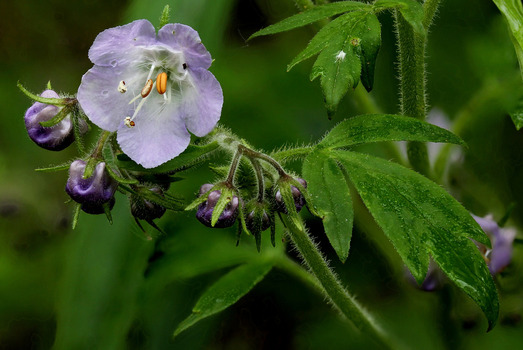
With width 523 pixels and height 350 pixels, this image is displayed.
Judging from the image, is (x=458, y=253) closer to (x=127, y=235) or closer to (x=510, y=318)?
(x=510, y=318)

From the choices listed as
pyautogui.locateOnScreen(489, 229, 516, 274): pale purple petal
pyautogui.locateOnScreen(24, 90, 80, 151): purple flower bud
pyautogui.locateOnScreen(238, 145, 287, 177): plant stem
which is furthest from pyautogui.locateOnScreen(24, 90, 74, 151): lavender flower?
pyautogui.locateOnScreen(489, 229, 516, 274): pale purple petal

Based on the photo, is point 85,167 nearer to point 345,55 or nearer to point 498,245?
point 345,55

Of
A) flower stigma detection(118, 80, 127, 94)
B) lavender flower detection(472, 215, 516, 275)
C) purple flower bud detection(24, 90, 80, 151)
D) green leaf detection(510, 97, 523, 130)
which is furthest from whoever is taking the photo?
lavender flower detection(472, 215, 516, 275)

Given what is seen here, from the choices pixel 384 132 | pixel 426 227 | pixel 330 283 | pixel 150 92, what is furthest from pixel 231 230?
pixel 426 227

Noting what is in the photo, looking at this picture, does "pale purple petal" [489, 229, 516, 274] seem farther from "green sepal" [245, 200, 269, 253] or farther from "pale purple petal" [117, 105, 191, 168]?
"pale purple petal" [117, 105, 191, 168]

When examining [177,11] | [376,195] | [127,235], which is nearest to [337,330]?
[127,235]

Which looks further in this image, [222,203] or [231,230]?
[231,230]
